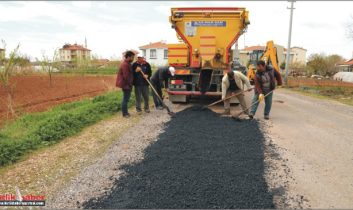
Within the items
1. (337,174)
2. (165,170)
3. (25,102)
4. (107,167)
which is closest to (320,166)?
(337,174)

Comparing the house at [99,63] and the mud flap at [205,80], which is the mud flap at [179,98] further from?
the house at [99,63]

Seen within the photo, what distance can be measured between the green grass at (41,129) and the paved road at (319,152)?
4.31m

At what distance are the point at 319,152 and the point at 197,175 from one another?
2.67 meters

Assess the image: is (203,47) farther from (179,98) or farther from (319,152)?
(319,152)

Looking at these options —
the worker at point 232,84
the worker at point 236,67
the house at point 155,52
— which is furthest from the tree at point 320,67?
the worker at point 232,84

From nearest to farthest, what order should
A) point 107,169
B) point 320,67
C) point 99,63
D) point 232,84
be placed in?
point 107,169 < point 232,84 < point 320,67 < point 99,63

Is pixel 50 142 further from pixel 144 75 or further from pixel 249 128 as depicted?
pixel 249 128

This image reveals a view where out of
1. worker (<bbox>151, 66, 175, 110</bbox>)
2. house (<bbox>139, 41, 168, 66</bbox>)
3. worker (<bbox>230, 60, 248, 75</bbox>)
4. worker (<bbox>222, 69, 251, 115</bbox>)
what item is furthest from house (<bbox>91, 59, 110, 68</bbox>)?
worker (<bbox>222, 69, 251, 115</bbox>)

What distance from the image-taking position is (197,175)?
13.3 ft

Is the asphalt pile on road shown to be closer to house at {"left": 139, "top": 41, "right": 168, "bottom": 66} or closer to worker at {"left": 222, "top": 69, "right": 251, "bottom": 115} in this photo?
worker at {"left": 222, "top": 69, "right": 251, "bottom": 115}

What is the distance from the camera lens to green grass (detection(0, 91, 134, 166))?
5.18 meters

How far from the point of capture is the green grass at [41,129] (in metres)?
5.18

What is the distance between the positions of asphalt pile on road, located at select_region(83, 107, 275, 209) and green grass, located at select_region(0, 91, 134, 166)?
6.69 ft

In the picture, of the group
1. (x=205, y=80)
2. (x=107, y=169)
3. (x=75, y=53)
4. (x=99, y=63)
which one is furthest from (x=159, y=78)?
(x=75, y=53)
